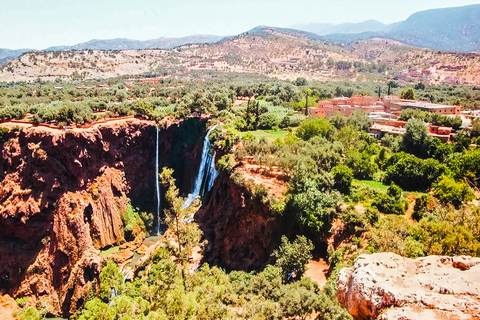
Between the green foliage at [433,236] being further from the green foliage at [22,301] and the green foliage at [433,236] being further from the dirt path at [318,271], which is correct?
the green foliage at [22,301]

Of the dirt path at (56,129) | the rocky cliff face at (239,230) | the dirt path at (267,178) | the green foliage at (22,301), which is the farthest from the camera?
the dirt path at (56,129)

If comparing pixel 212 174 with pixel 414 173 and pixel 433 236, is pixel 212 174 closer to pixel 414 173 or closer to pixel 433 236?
pixel 414 173

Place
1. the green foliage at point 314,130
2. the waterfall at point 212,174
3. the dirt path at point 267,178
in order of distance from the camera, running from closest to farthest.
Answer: the dirt path at point 267,178, the waterfall at point 212,174, the green foliage at point 314,130

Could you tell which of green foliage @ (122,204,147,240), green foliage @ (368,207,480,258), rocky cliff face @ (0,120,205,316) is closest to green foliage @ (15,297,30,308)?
rocky cliff face @ (0,120,205,316)

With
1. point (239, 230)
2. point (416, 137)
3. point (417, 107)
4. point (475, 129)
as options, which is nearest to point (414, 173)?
point (416, 137)

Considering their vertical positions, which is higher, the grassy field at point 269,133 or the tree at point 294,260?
the grassy field at point 269,133

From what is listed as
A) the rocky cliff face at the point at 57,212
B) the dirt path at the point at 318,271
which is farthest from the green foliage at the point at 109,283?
the dirt path at the point at 318,271

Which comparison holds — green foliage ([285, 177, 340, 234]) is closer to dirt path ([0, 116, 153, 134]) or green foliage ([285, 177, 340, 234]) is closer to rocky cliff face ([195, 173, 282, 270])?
rocky cliff face ([195, 173, 282, 270])

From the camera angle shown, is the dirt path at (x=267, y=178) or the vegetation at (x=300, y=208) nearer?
the vegetation at (x=300, y=208)
